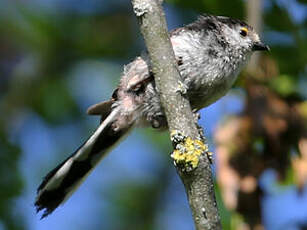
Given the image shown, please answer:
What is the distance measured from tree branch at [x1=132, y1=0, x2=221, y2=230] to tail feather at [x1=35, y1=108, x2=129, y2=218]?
1112mm

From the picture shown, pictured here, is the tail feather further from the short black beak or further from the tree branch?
the tree branch

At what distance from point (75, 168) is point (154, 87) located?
2.24 ft

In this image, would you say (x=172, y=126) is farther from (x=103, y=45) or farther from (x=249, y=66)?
(x=103, y=45)

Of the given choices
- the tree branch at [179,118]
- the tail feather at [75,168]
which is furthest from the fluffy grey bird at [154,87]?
the tree branch at [179,118]

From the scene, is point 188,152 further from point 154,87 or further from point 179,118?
point 154,87

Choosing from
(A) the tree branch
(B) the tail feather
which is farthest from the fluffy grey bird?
(A) the tree branch

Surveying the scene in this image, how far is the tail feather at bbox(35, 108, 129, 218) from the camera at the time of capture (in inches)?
139

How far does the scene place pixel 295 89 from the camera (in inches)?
151

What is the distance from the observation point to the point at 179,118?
2.58 meters

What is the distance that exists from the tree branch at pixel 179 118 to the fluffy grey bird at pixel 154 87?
0.82 metres

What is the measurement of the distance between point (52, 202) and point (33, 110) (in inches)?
77.8

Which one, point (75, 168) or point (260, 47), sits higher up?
point (260, 47)

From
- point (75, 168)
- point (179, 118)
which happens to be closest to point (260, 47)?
point (75, 168)

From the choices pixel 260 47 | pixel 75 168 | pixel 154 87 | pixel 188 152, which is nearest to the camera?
pixel 188 152
